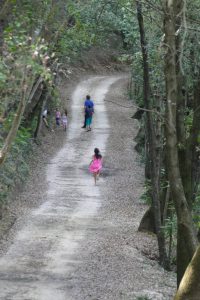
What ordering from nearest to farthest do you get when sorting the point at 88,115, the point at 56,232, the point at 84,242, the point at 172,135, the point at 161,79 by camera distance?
1. the point at 172,135
2. the point at 84,242
3. the point at 56,232
4. the point at 161,79
5. the point at 88,115

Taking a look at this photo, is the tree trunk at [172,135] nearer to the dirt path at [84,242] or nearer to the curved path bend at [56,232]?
the dirt path at [84,242]

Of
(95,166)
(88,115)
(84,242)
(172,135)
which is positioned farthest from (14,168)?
(172,135)

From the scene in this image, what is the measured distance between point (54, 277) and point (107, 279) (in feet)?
3.42

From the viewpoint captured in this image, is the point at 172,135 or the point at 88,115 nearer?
the point at 172,135

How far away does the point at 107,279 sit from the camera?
12453 millimetres

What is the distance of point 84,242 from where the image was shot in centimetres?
1551

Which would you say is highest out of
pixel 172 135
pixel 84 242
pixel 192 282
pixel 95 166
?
pixel 172 135

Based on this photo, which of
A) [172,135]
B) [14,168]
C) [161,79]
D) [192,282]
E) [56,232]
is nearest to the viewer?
[192,282]

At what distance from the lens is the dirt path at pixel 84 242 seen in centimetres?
1179

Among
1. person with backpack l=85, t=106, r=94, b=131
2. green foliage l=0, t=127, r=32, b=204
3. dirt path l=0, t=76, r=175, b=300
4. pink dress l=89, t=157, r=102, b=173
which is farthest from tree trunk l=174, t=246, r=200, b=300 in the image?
person with backpack l=85, t=106, r=94, b=131

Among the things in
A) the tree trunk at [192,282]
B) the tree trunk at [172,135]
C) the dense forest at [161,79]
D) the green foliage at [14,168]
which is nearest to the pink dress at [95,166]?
the green foliage at [14,168]

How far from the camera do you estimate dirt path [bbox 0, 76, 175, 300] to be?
11789 mm

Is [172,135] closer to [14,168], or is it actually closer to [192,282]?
[192,282]

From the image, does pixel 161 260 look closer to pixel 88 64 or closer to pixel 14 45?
pixel 14 45
